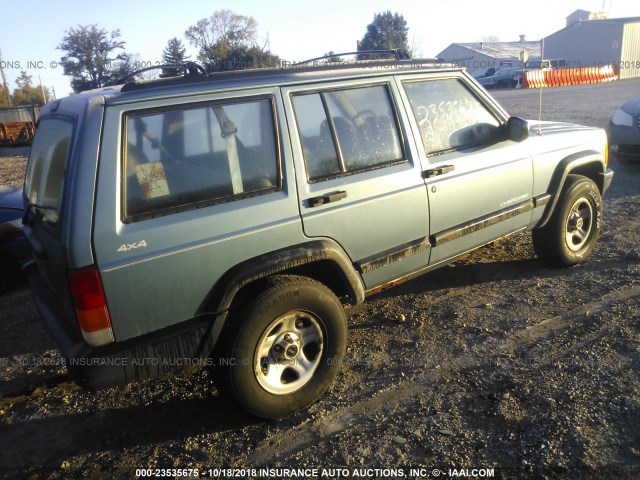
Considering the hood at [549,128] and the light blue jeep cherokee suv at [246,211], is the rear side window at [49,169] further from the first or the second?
the hood at [549,128]

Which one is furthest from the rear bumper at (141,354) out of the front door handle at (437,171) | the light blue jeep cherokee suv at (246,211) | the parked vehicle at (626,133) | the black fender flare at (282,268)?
the parked vehicle at (626,133)

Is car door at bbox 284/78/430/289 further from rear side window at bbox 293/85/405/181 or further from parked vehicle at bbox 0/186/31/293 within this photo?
parked vehicle at bbox 0/186/31/293

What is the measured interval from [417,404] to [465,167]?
172 cm

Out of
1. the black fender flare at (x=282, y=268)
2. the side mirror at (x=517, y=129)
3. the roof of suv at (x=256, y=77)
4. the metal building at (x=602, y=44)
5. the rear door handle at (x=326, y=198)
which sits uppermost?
the metal building at (x=602, y=44)

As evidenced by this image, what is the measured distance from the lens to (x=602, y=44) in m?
48.4

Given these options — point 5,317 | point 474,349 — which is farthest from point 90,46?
point 474,349

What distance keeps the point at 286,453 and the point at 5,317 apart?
11.2ft

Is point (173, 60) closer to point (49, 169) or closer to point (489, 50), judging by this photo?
point (49, 169)

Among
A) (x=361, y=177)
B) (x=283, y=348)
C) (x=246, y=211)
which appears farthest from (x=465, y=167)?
(x=283, y=348)

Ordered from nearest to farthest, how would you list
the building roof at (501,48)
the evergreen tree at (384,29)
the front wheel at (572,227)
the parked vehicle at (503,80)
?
the front wheel at (572,227)
the parked vehicle at (503,80)
the evergreen tree at (384,29)
the building roof at (501,48)

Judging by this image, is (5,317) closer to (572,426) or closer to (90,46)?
(572,426)

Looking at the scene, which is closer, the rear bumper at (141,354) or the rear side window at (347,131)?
the rear bumper at (141,354)

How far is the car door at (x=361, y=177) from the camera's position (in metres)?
3.06

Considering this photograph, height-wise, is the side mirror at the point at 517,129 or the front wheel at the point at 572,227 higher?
the side mirror at the point at 517,129
